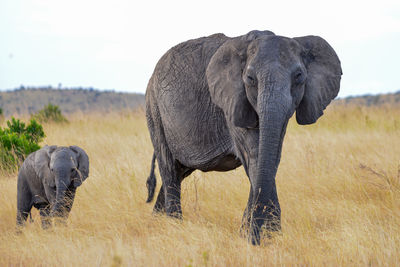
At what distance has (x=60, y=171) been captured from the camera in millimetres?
5934

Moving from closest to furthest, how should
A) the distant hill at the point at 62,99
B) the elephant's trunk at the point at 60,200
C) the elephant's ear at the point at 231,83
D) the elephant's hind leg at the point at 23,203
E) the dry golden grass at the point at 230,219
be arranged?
1. the dry golden grass at the point at 230,219
2. the elephant's ear at the point at 231,83
3. the elephant's trunk at the point at 60,200
4. the elephant's hind leg at the point at 23,203
5. the distant hill at the point at 62,99

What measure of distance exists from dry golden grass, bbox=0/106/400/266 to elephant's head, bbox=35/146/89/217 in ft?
0.97

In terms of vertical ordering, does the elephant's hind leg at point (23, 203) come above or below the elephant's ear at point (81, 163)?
below

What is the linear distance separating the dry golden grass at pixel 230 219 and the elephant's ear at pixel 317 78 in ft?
3.50

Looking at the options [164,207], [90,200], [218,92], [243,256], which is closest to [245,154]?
[218,92]

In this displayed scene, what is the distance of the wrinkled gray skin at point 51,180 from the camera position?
5879 mm

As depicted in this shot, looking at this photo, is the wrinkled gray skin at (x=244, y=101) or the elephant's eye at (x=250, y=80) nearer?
the wrinkled gray skin at (x=244, y=101)

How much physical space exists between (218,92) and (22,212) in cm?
311

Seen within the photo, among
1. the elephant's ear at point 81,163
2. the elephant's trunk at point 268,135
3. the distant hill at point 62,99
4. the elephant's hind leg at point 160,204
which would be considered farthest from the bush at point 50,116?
the distant hill at point 62,99

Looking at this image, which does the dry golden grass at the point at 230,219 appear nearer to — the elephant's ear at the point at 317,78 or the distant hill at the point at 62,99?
the elephant's ear at the point at 317,78

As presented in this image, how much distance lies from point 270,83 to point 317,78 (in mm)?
628

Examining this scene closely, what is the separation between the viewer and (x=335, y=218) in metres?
5.61

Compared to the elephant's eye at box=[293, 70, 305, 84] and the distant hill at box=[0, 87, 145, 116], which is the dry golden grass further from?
the distant hill at box=[0, 87, 145, 116]

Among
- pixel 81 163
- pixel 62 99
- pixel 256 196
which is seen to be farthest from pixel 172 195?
pixel 62 99
